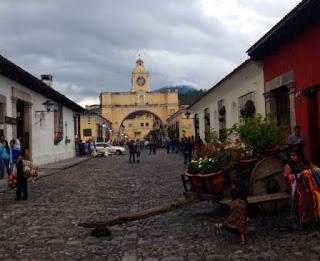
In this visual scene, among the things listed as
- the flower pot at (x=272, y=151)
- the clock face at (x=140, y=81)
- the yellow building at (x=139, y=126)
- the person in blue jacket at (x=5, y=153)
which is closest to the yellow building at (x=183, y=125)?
the clock face at (x=140, y=81)

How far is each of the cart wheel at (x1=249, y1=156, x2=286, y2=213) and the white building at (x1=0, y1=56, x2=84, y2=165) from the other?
28.9 feet

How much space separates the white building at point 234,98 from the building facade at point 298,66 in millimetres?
1461

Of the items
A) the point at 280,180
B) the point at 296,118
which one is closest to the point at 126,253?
the point at 280,180

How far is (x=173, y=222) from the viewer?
7094 mm

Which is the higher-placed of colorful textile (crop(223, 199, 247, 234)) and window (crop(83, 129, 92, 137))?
window (crop(83, 129, 92, 137))

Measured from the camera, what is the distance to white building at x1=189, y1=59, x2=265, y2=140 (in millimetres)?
13696

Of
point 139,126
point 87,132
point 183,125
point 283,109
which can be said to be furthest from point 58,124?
point 139,126

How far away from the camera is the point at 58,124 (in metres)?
25.8

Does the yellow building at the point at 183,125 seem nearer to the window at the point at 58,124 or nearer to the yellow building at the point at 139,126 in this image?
the window at the point at 58,124

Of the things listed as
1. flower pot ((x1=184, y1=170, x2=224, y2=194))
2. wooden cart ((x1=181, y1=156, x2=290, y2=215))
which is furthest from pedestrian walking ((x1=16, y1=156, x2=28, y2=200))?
flower pot ((x1=184, y1=170, x2=224, y2=194))

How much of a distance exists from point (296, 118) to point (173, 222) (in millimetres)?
4834

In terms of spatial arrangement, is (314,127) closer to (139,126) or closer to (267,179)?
(267,179)

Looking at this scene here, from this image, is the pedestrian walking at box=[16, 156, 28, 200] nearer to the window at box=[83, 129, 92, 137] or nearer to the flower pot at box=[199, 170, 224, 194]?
the flower pot at box=[199, 170, 224, 194]

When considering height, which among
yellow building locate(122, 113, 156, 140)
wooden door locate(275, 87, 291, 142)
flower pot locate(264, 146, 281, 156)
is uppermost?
yellow building locate(122, 113, 156, 140)
